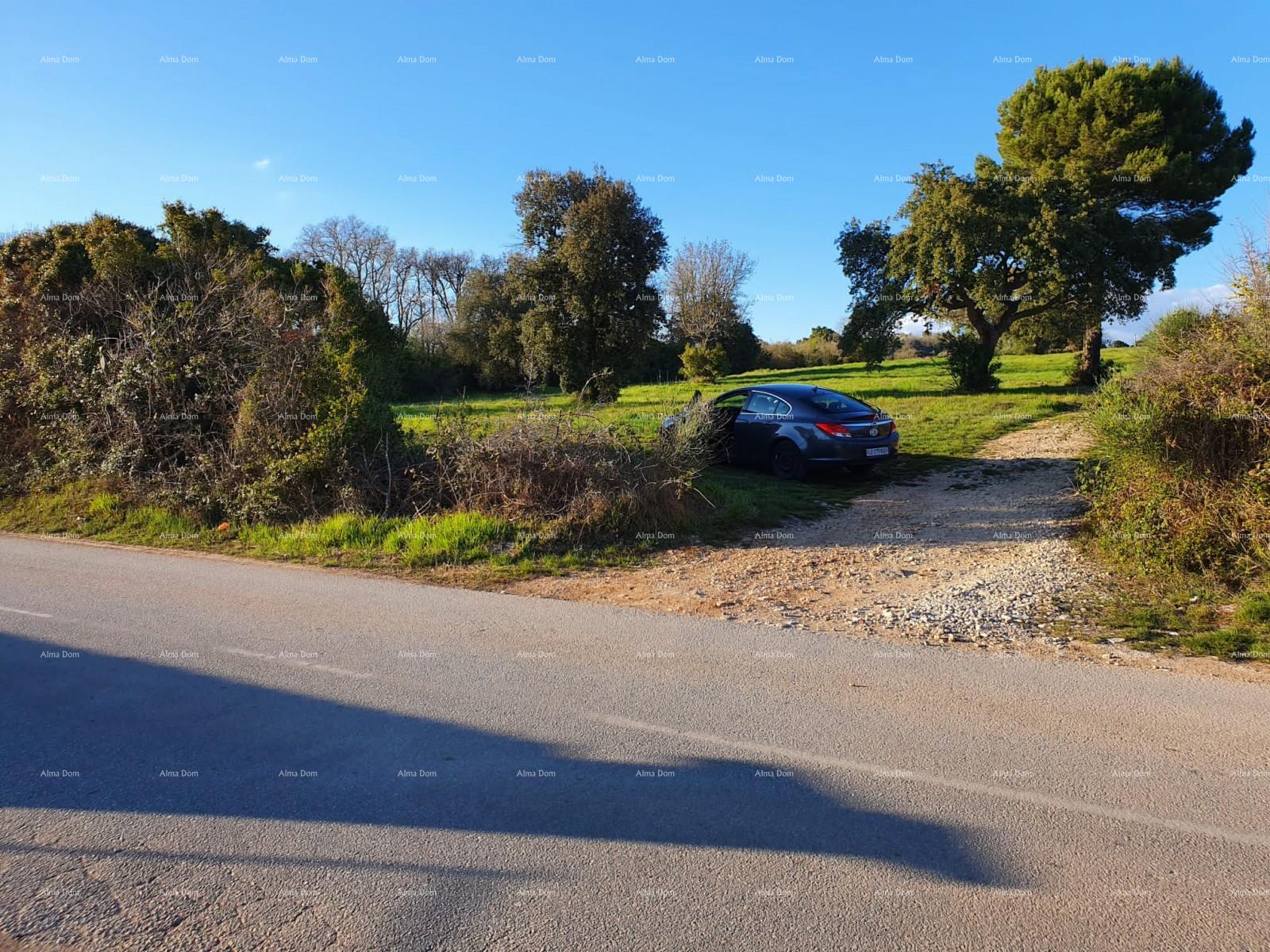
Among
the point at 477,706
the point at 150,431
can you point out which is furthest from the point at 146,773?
the point at 150,431

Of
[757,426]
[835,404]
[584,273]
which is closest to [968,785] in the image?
[835,404]

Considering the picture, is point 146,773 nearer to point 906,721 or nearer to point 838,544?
point 906,721

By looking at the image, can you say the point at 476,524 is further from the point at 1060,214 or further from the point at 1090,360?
the point at 1090,360

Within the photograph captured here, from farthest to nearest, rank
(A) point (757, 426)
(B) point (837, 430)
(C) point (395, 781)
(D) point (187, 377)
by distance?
(A) point (757, 426) → (D) point (187, 377) → (B) point (837, 430) → (C) point (395, 781)

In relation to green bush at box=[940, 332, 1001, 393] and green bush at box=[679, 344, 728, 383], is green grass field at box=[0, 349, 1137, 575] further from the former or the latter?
green bush at box=[679, 344, 728, 383]

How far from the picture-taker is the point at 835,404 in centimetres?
1214

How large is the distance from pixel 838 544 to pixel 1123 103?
2332cm

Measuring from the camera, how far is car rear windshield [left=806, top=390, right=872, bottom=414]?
12.0 meters

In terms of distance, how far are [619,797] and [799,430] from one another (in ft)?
30.0

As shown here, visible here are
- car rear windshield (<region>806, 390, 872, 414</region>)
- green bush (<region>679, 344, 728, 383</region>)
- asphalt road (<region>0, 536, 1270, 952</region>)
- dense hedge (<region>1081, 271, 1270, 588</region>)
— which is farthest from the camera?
green bush (<region>679, 344, 728, 383</region>)

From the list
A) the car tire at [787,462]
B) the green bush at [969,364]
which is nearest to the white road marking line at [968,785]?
the car tire at [787,462]

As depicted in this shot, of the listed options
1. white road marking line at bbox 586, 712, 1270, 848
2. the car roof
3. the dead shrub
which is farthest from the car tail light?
white road marking line at bbox 586, 712, 1270, 848

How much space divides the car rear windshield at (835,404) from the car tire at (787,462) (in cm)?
75

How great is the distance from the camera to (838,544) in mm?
9055
